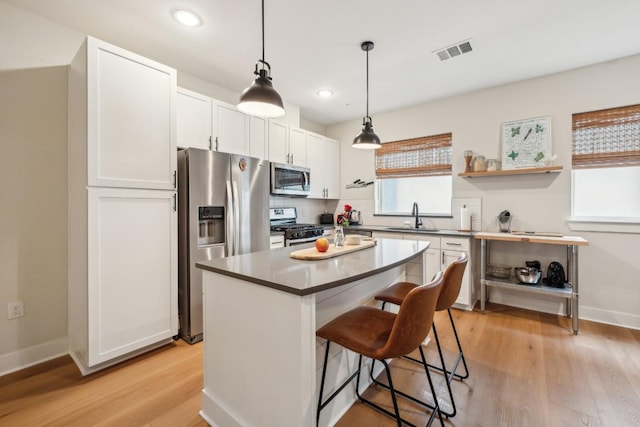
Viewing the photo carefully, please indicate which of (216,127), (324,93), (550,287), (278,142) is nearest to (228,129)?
(216,127)

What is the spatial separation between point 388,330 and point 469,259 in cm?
232

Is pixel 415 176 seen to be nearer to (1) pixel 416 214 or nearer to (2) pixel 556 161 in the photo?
(1) pixel 416 214

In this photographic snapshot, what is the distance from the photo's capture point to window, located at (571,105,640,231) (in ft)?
9.27

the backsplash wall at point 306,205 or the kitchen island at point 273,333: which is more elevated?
the backsplash wall at point 306,205

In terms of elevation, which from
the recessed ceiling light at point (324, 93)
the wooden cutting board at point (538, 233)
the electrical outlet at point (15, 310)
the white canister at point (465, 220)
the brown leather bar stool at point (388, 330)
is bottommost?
the electrical outlet at point (15, 310)

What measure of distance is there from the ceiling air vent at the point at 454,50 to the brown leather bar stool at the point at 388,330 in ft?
7.82

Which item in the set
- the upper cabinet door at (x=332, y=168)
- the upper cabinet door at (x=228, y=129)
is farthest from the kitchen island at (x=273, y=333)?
the upper cabinet door at (x=332, y=168)

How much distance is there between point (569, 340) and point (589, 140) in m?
2.09

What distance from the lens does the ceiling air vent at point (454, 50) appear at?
259cm

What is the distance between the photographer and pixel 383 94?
3.74m

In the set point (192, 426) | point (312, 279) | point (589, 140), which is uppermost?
point (589, 140)

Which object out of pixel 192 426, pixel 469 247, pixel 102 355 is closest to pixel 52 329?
pixel 102 355

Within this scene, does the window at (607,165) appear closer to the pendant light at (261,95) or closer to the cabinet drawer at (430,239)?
the cabinet drawer at (430,239)

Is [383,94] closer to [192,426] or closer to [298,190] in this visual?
[298,190]
